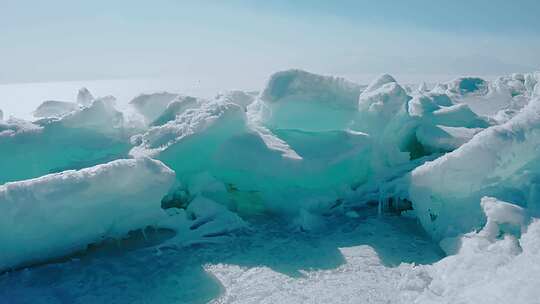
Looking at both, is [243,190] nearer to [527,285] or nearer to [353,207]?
[353,207]

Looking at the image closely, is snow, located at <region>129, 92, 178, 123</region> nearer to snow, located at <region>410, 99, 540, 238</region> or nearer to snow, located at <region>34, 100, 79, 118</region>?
snow, located at <region>34, 100, 79, 118</region>

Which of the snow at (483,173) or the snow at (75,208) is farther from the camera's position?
the snow at (483,173)

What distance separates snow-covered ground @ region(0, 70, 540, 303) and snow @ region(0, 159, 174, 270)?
14 mm

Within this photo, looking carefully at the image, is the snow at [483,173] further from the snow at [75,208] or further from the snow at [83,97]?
the snow at [83,97]

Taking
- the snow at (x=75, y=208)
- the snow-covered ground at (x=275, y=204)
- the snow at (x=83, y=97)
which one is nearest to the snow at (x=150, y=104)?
the snow-covered ground at (x=275, y=204)

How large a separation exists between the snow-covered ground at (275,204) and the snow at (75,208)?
0.01 m

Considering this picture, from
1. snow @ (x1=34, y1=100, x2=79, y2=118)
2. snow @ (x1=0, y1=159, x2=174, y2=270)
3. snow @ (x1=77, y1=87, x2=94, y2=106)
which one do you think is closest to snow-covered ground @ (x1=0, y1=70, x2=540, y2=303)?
snow @ (x1=0, y1=159, x2=174, y2=270)

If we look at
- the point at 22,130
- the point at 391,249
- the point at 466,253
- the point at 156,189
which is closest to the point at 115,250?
the point at 156,189

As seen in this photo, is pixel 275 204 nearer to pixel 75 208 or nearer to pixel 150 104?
pixel 75 208

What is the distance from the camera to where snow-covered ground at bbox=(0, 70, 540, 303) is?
12.3 feet

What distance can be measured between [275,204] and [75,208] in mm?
2472

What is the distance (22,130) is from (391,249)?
5081 mm

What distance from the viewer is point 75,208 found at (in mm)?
4258

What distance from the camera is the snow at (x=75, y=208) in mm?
4023
